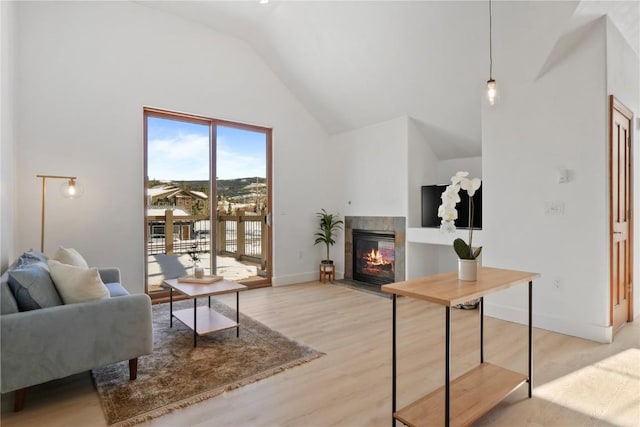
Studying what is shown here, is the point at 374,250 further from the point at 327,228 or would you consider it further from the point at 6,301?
the point at 6,301

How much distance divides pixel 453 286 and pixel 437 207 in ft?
9.90

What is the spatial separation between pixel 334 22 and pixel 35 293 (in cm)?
402

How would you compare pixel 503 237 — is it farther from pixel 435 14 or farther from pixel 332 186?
pixel 332 186

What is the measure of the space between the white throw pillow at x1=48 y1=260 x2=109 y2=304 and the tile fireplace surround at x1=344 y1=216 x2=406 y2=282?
12.5 feet

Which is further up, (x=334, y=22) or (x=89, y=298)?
(x=334, y=22)

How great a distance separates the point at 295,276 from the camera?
577 centimetres

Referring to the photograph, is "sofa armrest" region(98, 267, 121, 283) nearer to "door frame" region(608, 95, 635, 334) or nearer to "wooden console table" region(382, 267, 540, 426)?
"wooden console table" region(382, 267, 540, 426)

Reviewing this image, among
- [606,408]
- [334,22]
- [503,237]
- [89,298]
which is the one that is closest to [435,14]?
[334,22]

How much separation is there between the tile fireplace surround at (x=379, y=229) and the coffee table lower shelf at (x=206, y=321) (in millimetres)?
2675

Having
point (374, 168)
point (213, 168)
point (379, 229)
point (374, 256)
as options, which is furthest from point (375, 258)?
point (213, 168)

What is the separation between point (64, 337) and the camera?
82.3 inches

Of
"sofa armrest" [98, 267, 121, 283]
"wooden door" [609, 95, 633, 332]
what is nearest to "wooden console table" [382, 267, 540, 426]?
"wooden door" [609, 95, 633, 332]

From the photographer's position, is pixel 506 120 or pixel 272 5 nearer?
pixel 506 120

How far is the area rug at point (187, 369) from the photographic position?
2132mm
